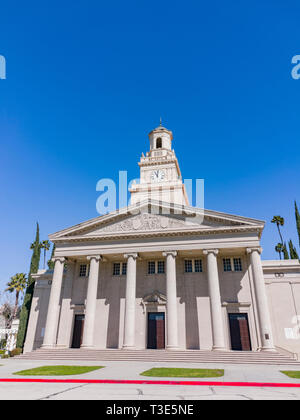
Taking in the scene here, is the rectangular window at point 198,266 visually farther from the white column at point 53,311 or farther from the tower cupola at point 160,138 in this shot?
the tower cupola at point 160,138

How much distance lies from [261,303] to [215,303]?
3.91m

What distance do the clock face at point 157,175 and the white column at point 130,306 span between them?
19.6m

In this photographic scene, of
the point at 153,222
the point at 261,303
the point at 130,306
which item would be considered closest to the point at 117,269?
the point at 130,306

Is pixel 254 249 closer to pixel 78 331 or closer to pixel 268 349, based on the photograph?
pixel 268 349

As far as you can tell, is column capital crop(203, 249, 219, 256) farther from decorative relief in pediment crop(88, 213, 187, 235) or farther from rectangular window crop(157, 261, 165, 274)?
rectangular window crop(157, 261, 165, 274)

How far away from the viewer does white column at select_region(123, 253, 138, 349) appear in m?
26.1

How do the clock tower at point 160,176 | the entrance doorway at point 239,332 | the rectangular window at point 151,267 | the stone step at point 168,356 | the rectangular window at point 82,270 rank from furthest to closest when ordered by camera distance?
the clock tower at point 160,176, the rectangular window at point 82,270, the rectangular window at point 151,267, the entrance doorway at point 239,332, the stone step at point 168,356

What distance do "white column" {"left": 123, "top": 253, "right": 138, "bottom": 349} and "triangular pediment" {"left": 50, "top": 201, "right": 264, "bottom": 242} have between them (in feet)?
9.95

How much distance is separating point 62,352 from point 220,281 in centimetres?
1619

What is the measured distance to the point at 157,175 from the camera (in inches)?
1836

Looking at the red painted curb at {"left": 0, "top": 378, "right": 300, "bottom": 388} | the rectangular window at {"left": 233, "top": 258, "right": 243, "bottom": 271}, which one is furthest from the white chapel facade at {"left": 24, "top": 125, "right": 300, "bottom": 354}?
the red painted curb at {"left": 0, "top": 378, "right": 300, "bottom": 388}

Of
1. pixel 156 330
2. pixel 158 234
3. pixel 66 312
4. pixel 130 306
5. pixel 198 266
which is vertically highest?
pixel 158 234

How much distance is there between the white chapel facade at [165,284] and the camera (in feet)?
90.3

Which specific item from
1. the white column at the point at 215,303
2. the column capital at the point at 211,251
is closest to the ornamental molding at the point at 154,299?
the white column at the point at 215,303
